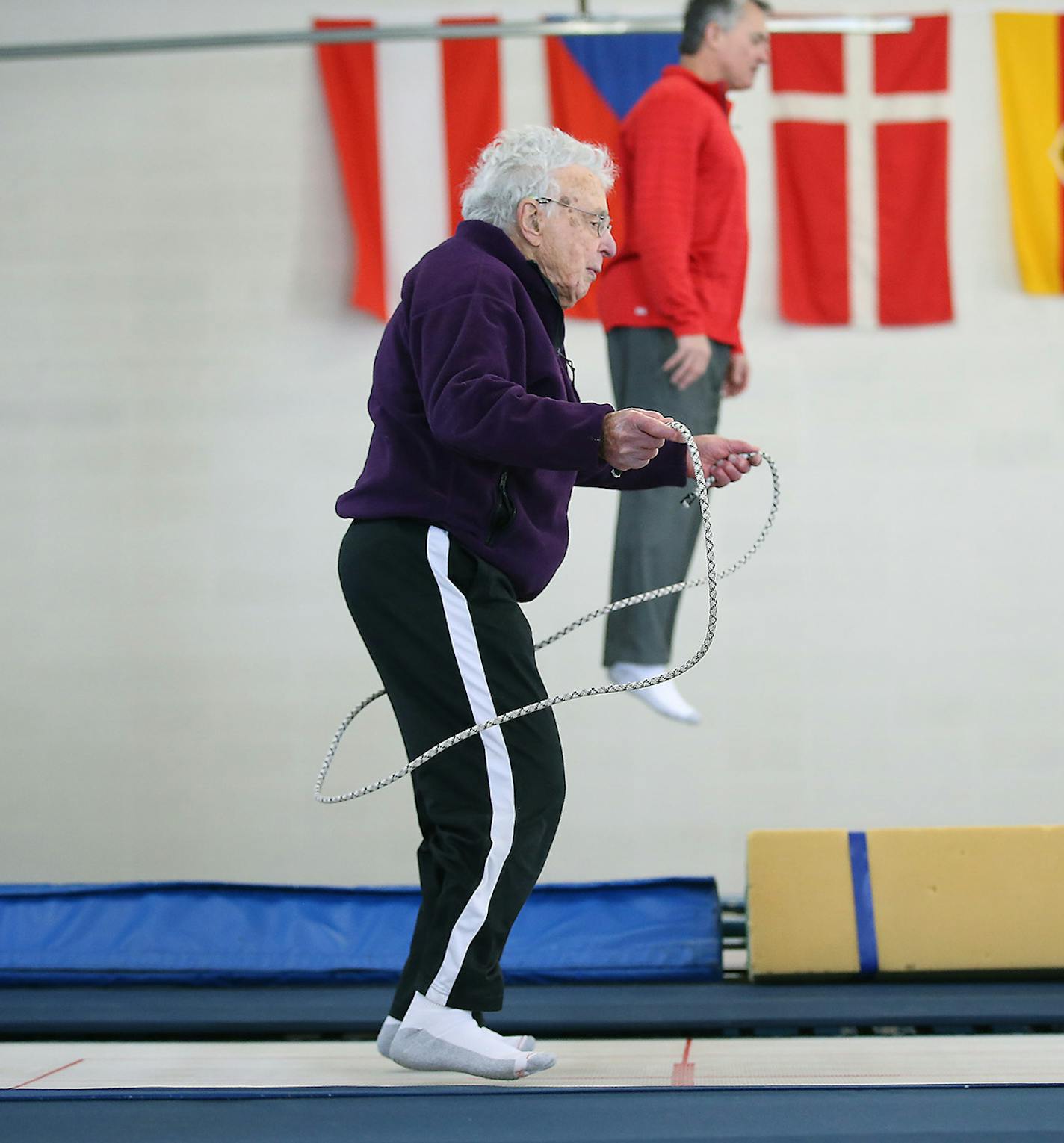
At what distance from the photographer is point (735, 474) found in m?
2.01

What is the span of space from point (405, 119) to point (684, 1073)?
159 inches

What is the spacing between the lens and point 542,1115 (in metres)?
1.54

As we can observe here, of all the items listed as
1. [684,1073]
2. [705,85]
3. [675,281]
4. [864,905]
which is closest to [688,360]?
[675,281]

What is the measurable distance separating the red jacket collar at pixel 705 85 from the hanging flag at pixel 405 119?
1.39 meters

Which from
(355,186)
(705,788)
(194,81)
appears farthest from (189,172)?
(705,788)

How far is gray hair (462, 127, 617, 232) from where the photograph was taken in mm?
1946

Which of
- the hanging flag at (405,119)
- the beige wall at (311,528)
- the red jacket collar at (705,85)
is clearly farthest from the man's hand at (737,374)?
the hanging flag at (405,119)

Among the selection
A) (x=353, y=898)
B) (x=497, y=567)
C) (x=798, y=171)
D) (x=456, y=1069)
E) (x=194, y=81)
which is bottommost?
(x=353, y=898)

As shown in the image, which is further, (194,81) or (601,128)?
(194,81)

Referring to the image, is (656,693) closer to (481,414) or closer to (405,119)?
(481,414)

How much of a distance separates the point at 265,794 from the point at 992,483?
293cm

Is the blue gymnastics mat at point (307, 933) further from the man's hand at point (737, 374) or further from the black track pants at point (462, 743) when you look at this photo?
the man's hand at point (737, 374)

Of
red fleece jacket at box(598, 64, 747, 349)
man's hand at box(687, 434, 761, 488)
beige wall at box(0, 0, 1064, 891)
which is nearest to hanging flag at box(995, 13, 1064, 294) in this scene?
beige wall at box(0, 0, 1064, 891)

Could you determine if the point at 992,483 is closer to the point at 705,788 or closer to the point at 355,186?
the point at 705,788
